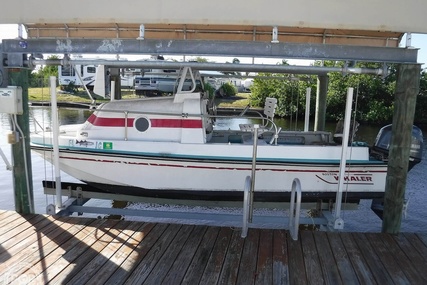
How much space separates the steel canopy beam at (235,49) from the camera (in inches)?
164

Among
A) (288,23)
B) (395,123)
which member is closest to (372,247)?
(395,123)

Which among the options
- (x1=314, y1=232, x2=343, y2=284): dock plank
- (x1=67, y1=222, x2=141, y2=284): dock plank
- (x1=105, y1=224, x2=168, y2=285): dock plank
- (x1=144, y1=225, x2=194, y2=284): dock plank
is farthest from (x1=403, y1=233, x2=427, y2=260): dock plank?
(x1=67, y1=222, x2=141, y2=284): dock plank

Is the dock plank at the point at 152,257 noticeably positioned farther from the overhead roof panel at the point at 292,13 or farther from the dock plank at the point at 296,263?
the overhead roof panel at the point at 292,13

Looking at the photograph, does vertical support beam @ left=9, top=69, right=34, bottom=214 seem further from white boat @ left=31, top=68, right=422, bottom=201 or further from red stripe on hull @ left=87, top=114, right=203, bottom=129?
red stripe on hull @ left=87, top=114, right=203, bottom=129

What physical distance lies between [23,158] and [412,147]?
249 inches

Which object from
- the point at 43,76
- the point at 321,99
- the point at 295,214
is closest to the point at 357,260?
the point at 295,214

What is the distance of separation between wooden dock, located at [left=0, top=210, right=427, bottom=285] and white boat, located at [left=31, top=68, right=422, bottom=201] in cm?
184

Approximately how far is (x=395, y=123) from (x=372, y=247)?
1513 millimetres

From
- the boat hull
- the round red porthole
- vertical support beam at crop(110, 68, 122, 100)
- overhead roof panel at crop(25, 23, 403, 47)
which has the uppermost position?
overhead roof panel at crop(25, 23, 403, 47)

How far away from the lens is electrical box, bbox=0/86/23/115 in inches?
176

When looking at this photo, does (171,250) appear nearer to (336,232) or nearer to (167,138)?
(336,232)

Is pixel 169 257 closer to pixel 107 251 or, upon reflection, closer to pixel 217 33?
pixel 107 251

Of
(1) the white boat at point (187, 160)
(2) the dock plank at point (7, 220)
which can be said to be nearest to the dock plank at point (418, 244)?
(1) the white boat at point (187, 160)

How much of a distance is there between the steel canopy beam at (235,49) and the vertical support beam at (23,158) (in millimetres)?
658
